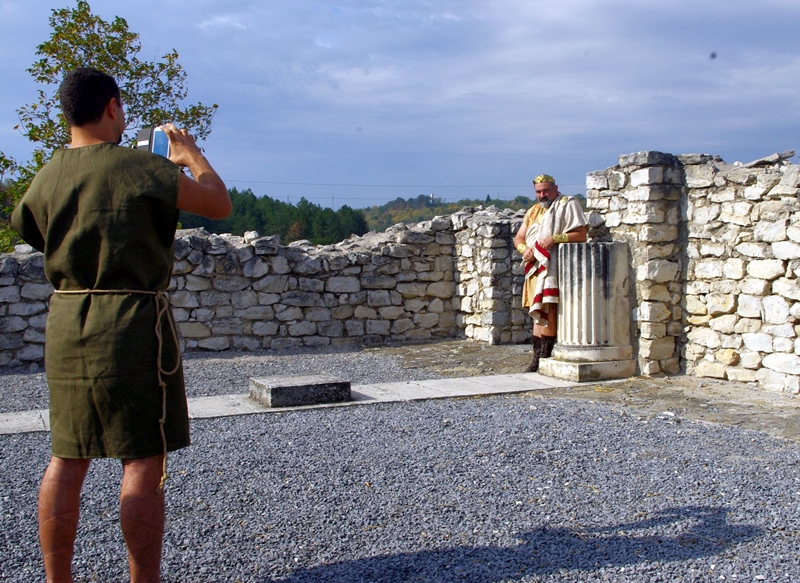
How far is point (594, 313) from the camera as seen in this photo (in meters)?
7.26

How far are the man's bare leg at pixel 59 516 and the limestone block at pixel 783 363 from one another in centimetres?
579

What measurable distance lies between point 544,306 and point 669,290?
121cm

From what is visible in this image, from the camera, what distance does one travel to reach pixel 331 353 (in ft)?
33.2

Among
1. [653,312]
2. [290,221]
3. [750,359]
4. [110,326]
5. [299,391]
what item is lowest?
[299,391]

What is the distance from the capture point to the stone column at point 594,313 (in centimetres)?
727

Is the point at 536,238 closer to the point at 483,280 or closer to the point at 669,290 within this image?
the point at 669,290

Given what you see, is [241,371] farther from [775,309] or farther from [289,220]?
[289,220]

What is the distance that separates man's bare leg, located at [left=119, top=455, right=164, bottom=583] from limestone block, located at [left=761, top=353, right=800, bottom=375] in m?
5.59

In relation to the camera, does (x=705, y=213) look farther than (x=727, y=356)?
Yes

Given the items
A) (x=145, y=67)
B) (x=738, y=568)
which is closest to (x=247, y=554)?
(x=738, y=568)

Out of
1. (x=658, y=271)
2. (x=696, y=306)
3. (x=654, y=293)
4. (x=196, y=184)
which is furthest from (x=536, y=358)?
(x=196, y=184)

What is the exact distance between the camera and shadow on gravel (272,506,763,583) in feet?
9.73

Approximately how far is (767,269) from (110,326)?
19.0ft

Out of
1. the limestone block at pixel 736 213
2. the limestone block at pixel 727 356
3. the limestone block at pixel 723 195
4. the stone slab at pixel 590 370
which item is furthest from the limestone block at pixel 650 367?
the limestone block at pixel 723 195
